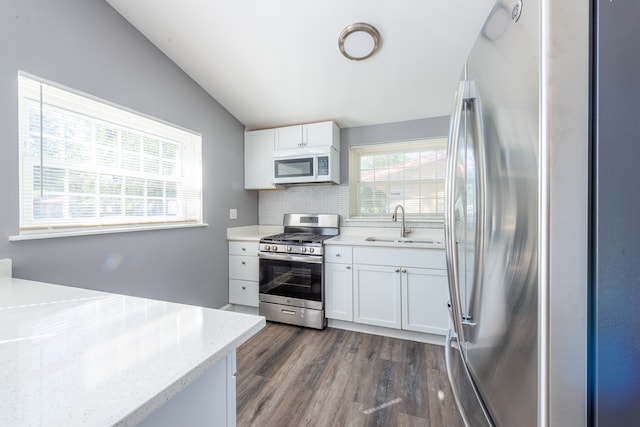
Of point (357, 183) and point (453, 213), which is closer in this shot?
point (453, 213)

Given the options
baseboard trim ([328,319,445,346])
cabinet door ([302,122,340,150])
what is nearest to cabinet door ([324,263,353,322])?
baseboard trim ([328,319,445,346])

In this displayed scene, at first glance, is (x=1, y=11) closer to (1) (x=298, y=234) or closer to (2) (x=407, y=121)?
(1) (x=298, y=234)

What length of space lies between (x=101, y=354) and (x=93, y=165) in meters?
1.69

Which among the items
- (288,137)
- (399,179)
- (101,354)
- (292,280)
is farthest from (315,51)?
(101,354)

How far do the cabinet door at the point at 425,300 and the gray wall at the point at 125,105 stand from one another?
1901 mm

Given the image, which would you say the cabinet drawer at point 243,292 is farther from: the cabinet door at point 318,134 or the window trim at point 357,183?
the cabinet door at point 318,134

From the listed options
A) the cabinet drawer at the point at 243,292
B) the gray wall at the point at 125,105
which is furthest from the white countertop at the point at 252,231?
the cabinet drawer at the point at 243,292

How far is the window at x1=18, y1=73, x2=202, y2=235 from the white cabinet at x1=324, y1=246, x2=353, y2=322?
143 cm

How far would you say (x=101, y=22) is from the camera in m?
1.76

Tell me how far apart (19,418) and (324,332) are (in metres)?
2.31

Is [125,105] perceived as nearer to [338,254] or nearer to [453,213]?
[338,254]

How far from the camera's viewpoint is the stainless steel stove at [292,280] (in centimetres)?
254

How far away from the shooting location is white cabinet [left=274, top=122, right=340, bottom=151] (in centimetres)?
280

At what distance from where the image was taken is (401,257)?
232 cm
